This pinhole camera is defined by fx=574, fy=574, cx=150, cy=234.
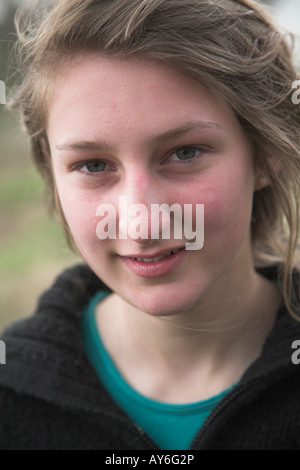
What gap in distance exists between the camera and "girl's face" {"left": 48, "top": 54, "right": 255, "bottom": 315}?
1.35m

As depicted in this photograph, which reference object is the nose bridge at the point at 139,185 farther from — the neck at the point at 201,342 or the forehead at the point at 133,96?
the neck at the point at 201,342

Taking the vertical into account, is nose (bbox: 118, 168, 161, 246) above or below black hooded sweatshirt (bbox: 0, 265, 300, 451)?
above

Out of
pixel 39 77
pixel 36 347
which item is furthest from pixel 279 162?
pixel 36 347

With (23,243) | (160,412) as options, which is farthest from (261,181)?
(23,243)

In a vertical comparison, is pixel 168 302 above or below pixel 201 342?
above

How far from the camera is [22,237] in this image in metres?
5.45

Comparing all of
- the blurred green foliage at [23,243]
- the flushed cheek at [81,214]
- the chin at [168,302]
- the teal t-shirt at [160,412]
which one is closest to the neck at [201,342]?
the teal t-shirt at [160,412]

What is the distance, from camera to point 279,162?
5.32 feet

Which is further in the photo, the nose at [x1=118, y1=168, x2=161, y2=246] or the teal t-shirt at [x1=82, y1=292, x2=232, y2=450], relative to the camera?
the teal t-shirt at [x1=82, y1=292, x2=232, y2=450]

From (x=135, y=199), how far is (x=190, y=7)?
0.50 meters

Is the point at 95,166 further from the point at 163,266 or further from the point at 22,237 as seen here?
the point at 22,237

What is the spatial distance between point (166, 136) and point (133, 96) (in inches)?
4.8

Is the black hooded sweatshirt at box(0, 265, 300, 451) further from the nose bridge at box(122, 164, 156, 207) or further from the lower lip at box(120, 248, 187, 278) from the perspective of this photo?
the nose bridge at box(122, 164, 156, 207)

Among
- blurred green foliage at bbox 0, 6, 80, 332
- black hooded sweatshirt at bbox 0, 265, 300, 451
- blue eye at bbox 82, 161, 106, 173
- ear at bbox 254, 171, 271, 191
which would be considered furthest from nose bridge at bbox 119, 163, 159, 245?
blurred green foliage at bbox 0, 6, 80, 332
